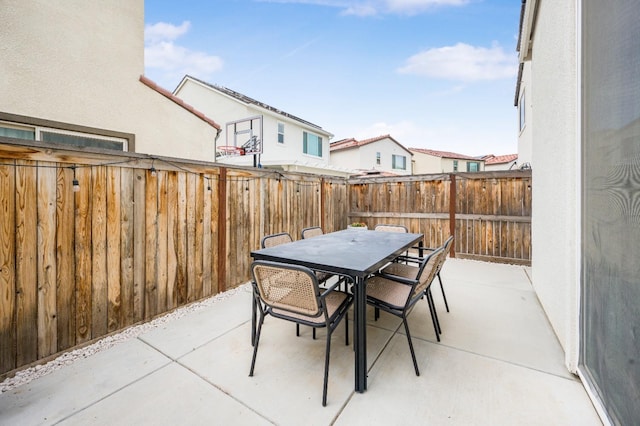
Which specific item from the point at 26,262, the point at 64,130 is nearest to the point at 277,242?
the point at 26,262

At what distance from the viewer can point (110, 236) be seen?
2.53 meters

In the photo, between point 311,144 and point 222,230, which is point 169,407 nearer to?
point 222,230

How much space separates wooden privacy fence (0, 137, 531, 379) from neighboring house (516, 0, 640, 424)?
141 inches

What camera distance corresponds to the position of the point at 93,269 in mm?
2416

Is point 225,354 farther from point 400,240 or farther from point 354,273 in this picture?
point 400,240

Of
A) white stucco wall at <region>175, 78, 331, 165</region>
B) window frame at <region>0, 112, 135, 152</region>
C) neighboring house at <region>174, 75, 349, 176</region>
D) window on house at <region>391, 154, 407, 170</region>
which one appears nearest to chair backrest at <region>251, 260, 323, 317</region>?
window frame at <region>0, 112, 135, 152</region>

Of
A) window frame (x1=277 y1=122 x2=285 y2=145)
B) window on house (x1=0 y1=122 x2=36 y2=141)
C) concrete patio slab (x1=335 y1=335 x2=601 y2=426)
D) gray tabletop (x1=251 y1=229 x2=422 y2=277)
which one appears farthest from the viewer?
window frame (x1=277 y1=122 x2=285 y2=145)

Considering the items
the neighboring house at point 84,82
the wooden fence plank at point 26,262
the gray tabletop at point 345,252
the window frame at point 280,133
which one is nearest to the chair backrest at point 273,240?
the gray tabletop at point 345,252

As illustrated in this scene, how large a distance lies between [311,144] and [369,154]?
5.00m

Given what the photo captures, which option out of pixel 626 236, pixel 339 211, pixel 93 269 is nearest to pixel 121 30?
pixel 93 269

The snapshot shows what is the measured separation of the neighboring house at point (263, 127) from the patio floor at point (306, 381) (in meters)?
7.85

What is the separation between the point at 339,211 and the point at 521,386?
5.09 meters

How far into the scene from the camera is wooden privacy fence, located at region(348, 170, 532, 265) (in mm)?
5148

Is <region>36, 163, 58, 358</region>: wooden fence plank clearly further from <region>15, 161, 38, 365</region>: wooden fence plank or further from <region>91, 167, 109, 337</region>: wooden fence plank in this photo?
<region>91, 167, 109, 337</region>: wooden fence plank
